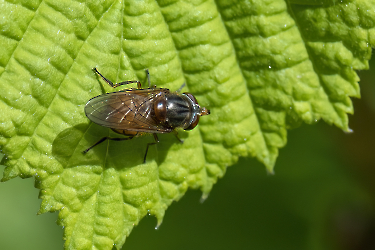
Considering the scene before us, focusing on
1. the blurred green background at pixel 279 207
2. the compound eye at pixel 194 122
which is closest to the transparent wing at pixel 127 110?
the compound eye at pixel 194 122

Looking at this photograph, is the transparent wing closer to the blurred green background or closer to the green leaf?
the green leaf

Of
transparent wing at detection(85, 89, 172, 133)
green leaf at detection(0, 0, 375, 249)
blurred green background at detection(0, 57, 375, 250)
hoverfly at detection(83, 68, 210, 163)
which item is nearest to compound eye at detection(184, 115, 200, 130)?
hoverfly at detection(83, 68, 210, 163)

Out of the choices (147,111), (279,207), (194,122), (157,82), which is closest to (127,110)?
(147,111)

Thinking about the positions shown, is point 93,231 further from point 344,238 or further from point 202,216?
point 344,238

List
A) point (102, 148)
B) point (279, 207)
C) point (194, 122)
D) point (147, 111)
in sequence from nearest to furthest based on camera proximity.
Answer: point (102, 148), point (194, 122), point (147, 111), point (279, 207)

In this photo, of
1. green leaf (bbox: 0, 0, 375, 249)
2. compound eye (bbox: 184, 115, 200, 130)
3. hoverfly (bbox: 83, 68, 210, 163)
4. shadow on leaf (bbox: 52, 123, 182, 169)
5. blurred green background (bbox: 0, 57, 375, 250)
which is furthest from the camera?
blurred green background (bbox: 0, 57, 375, 250)

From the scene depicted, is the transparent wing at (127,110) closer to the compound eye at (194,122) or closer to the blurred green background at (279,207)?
the compound eye at (194,122)

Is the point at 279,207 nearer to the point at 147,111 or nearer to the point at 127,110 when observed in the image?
the point at 147,111
